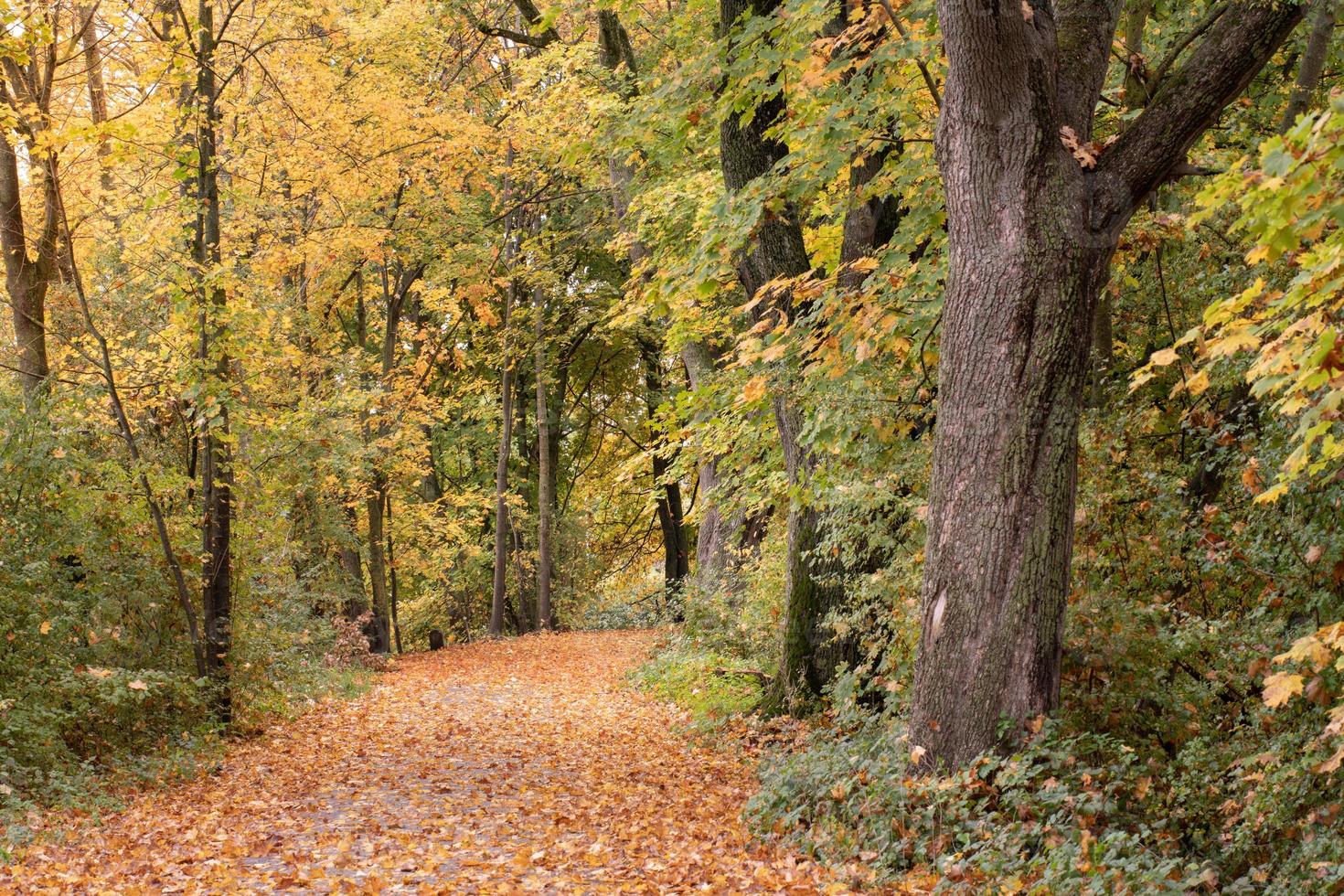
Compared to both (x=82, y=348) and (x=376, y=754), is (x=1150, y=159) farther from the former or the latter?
(x=82, y=348)

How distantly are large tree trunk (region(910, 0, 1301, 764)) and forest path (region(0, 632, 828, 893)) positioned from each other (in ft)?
5.35

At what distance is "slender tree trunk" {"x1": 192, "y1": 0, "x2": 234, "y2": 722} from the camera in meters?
10.2

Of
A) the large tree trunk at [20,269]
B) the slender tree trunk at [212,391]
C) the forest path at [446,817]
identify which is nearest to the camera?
the forest path at [446,817]

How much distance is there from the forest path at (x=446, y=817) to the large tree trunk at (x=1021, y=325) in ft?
5.35

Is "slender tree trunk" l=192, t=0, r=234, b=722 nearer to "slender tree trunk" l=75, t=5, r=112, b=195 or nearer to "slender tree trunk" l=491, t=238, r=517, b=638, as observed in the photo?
"slender tree trunk" l=75, t=5, r=112, b=195

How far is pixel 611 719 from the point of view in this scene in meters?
12.6

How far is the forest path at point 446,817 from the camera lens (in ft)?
20.0

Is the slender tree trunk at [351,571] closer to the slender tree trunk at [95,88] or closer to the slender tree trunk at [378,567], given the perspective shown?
the slender tree trunk at [378,567]

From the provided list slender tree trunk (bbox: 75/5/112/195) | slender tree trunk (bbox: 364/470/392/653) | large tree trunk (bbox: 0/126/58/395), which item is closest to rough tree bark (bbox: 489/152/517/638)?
slender tree trunk (bbox: 364/470/392/653)

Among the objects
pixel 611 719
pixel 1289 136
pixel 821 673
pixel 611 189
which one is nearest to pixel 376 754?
pixel 611 719

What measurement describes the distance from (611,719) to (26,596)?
6.33 metres

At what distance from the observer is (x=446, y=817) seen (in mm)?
7953

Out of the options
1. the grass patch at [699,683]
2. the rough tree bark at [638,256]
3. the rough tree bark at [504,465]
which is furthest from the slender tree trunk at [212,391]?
the rough tree bark at [504,465]

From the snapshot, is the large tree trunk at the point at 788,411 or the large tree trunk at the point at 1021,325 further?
the large tree trunk at the point at 788,411
